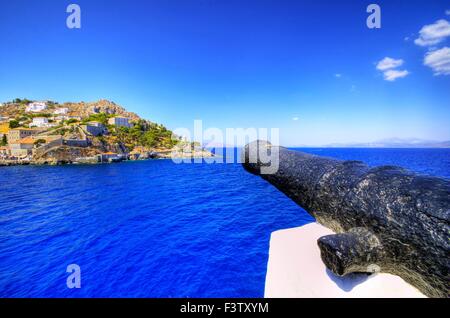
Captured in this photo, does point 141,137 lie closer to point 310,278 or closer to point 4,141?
point 4,141

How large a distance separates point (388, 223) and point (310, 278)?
1.09m

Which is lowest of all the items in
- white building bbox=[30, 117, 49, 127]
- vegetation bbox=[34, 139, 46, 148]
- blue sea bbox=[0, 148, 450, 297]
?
blue sea bbox=[0, 148, 450, 297]

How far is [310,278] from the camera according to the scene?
94.5 inches

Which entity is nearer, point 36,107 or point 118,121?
point 118,121

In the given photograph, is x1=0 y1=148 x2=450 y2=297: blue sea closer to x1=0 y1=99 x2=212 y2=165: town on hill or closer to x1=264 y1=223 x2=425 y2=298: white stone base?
x1=264 y1=223 x2=425 y2=298: white stone base

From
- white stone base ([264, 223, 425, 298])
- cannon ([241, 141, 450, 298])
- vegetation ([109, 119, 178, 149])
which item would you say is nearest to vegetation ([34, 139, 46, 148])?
vegetation ([109, 119, 178, 149])

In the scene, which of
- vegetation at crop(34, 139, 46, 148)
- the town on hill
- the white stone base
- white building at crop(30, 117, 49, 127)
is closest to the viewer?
the white stone base

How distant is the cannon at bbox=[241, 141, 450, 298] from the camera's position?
4.98ft

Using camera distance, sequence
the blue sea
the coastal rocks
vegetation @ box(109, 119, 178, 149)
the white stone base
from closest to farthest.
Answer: the white stone base < the blue sea < the coastal rocks < vegetation @ box(109, 119, 178, 149)

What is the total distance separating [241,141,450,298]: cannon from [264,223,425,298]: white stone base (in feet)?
0.45

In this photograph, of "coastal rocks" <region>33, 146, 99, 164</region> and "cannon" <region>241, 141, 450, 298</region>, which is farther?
"coastal rocks" <region>33, 146, 99, 164</region>

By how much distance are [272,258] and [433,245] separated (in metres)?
1.95

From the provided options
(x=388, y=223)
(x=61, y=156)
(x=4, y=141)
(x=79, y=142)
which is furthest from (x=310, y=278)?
(x=4, y=141)
